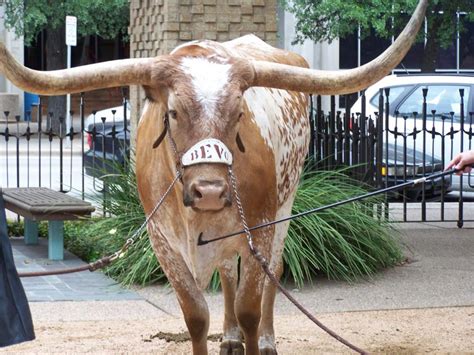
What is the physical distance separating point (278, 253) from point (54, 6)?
24.7 meters

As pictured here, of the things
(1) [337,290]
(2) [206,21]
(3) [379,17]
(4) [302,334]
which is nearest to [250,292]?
(4) [302,334]

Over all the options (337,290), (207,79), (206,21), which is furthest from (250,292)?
(206,21)

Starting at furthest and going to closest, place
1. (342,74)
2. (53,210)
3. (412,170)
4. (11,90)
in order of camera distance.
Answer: (11,90)
(412,170)
(53,210)
(342,74)

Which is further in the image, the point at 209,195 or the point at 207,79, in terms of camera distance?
the point at 207,79

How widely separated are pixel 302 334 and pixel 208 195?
113 inches

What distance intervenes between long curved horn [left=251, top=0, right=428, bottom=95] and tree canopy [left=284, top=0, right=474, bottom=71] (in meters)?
20.4

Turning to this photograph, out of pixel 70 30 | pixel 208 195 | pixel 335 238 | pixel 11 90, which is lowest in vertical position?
pixel 335 238

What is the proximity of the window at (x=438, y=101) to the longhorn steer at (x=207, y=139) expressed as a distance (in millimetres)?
9202

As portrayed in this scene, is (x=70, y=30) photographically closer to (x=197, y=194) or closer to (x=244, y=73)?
(x=244, y=73)

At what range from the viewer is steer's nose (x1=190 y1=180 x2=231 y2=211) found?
209 inches

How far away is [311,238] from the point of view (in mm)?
9742

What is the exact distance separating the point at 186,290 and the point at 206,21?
5813mm

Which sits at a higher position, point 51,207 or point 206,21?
point 206,21

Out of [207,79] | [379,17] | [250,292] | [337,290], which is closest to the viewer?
[207,79]
